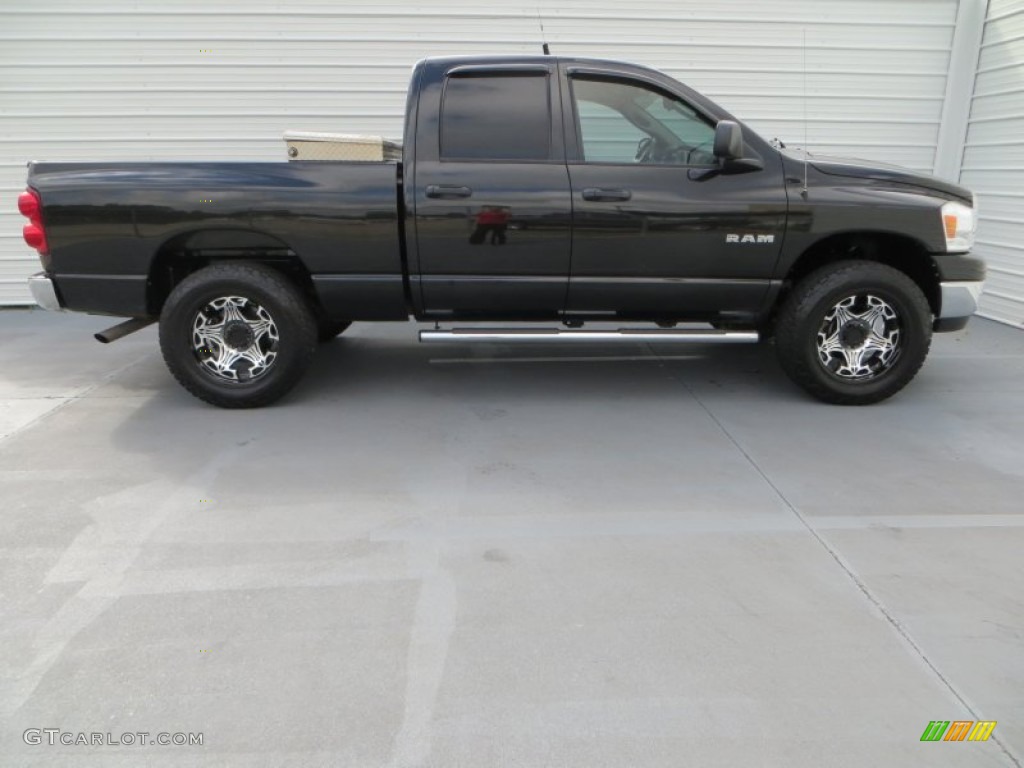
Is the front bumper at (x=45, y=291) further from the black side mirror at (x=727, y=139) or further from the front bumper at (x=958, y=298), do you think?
the front bumper at (x=958, y=298)

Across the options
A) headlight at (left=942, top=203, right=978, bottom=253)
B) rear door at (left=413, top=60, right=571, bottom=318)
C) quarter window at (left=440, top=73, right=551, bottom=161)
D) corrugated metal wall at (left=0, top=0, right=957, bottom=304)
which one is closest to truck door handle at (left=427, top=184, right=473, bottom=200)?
rear door at (left=413, top=60, right=571, bottom=318)

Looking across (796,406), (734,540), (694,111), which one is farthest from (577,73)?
(734,540)

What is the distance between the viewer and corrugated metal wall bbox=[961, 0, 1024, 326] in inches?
277

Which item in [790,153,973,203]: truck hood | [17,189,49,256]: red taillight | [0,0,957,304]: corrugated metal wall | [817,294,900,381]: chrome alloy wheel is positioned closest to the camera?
[17,189,49,256]: red taillight

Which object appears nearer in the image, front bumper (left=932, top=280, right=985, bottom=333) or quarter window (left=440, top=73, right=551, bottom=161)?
quarter window (left=440, top=73, right=551, bottom=161)

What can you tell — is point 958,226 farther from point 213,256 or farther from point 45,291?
point 45,291

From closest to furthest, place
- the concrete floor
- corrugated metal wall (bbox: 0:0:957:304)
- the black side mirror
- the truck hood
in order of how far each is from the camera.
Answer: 1. the concrete floor
2. the black side mirror
3. the truck hood
4. corrugated metal wall (bbox: 0:0:957:304)

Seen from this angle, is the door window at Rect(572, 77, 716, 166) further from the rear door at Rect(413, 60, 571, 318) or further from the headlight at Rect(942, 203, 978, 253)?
Answer: the headlight at Rect(942, 203, 978, 253)

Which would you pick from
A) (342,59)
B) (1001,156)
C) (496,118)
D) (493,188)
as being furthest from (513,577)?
(1001,156)

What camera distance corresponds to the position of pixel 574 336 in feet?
15.2

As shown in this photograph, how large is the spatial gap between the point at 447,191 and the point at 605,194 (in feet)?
3.08

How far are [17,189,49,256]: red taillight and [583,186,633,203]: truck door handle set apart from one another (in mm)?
3198

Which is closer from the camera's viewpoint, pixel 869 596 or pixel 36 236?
pixel 869 596

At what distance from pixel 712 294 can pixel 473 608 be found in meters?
2.75
